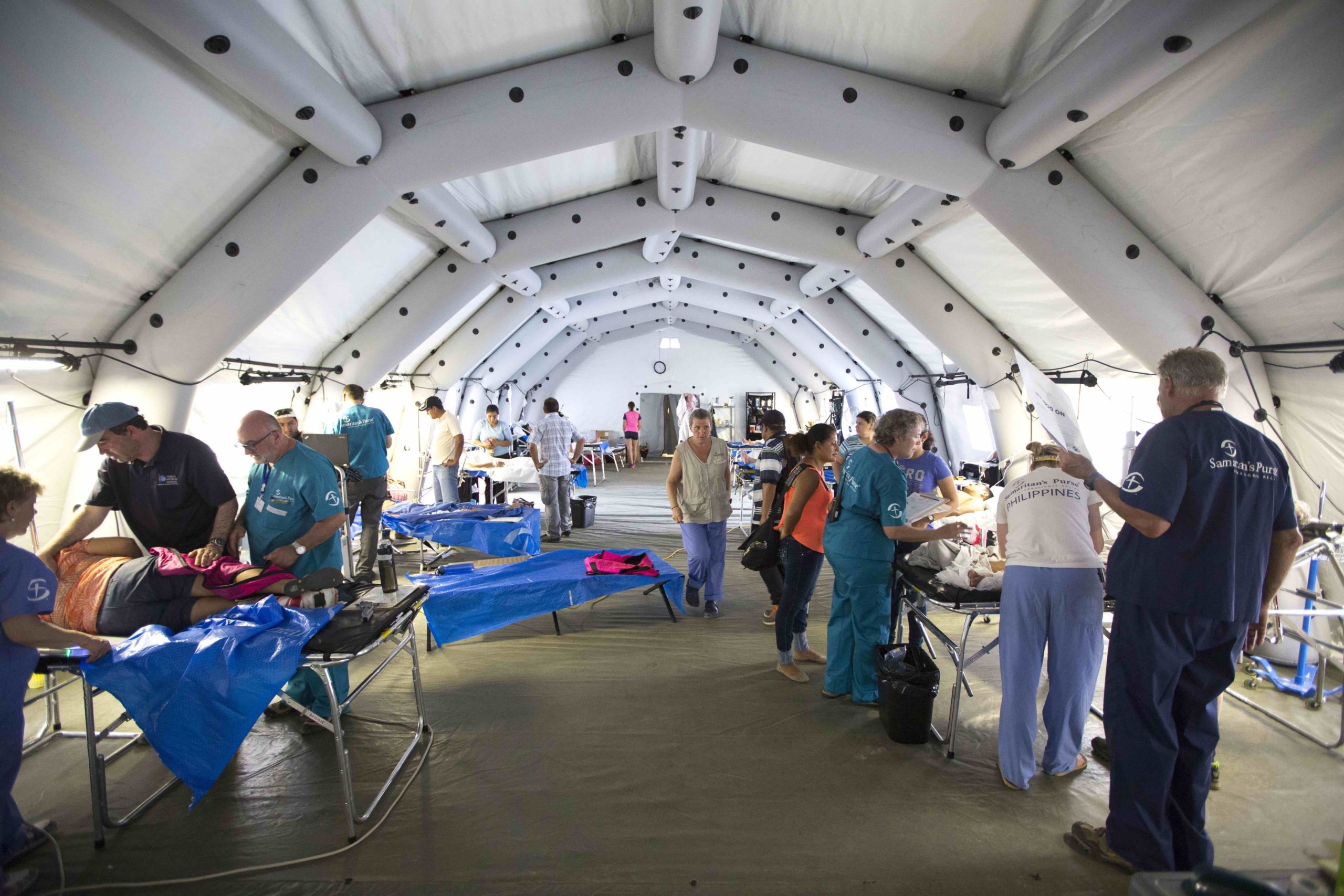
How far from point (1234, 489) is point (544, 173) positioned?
584 cm

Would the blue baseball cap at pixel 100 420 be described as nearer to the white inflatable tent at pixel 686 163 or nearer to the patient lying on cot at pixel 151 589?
the patient lying on cot at pixel 151 589

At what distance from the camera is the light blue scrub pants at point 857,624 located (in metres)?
2.88

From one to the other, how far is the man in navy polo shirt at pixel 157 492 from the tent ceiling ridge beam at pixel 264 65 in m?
1.63

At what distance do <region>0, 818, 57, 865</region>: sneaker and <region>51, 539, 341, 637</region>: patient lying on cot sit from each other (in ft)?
2.12

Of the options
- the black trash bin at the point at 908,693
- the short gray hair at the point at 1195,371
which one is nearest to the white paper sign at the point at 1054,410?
the short gray hair at the point at 1195,371

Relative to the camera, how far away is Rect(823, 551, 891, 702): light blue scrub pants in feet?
9.45

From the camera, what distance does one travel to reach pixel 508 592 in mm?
3775

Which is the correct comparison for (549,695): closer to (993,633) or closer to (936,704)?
(936,704)

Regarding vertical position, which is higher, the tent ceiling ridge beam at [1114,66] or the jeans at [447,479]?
the tent ceiling ridge beam at [1114,66]

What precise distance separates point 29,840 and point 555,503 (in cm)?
483

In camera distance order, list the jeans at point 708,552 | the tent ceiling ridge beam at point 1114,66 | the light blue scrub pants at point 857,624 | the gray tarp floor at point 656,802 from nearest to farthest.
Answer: the gray tarp floor at point 656,802 < the tent ceiling ridge beam at point 1114,66 < the light blue scrub pants at point 857,624 < the jeans at point 708,552

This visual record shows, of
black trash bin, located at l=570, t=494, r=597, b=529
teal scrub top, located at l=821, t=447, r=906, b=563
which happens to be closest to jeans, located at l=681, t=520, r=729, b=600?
teal scrub top, located at l=821, t=447, r=906, b=563

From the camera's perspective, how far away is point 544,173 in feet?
19.7

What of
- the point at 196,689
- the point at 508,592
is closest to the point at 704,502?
the point at 508,592
